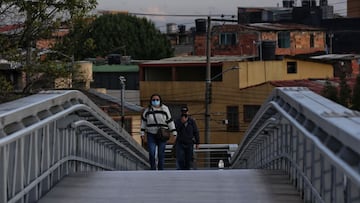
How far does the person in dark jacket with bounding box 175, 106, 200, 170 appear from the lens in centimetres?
1346

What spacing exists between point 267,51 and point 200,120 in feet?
35.2

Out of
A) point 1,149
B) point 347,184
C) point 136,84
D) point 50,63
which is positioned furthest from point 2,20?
point 136,84

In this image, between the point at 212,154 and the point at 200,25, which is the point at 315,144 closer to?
the point at 212,154

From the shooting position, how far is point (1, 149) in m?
4.95

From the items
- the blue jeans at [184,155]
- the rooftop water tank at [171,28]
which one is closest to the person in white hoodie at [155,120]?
the blue jeans at [184,155]

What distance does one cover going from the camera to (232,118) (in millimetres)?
45719

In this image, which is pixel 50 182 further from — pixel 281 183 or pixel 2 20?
pixel 2 20

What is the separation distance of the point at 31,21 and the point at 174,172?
535cm

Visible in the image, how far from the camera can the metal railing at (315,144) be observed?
393 centimetres

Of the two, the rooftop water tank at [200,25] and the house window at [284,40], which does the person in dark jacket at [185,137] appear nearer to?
the rooftop water tank at [200,25]

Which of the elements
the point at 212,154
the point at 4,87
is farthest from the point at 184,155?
the point at 212,154

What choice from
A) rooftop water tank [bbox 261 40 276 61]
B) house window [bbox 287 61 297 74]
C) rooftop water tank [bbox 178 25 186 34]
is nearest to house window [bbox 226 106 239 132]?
house window [bbox 287 61 297 74]

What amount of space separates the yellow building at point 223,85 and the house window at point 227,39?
13066mm

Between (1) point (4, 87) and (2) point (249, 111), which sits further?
(2) point (249, 111)
